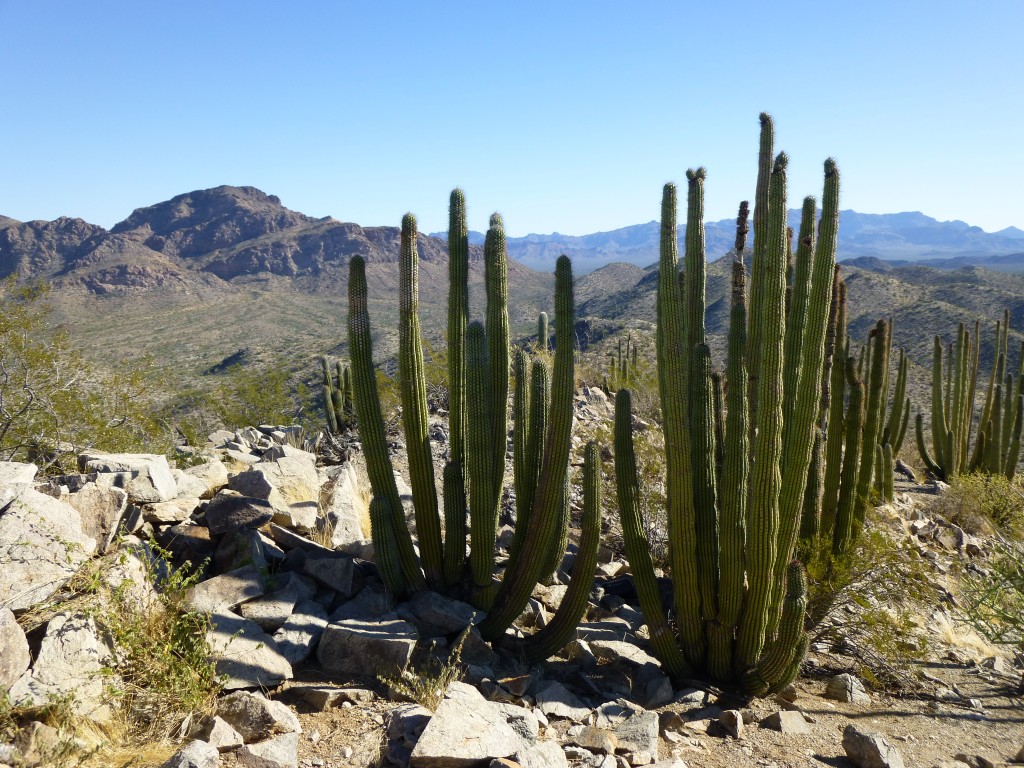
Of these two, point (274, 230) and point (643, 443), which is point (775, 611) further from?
point (274, 230)

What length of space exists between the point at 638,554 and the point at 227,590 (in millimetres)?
3448

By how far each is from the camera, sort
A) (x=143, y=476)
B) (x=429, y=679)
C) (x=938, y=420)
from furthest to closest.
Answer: (x=938, y=420)
(x=143, y=476)
(x=429, y=679)

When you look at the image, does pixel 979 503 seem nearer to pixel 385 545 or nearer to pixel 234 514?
pixel 385 545

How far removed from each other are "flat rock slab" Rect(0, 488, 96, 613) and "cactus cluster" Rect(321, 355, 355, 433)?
968 cm

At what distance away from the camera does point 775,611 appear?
6.01 metres

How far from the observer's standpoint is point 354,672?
536 centimetres

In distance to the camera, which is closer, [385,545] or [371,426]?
[385,545]

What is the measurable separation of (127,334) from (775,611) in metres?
64.1

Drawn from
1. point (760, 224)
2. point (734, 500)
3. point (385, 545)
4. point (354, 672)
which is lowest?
point (354, 672)

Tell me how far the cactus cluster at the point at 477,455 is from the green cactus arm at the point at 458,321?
1 centimetres

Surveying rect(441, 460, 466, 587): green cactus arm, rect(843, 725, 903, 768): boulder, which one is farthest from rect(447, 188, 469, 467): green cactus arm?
rect(843, 725, 903, 768): boulder

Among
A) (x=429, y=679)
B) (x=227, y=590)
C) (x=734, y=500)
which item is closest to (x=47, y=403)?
(x=227, y=590)

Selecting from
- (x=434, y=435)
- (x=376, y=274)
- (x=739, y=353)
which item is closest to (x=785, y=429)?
(x=739, y=353)

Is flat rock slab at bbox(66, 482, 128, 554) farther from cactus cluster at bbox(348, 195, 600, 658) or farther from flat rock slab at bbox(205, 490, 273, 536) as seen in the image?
cactus cluster at bbox(348, 195, 600, 658)
